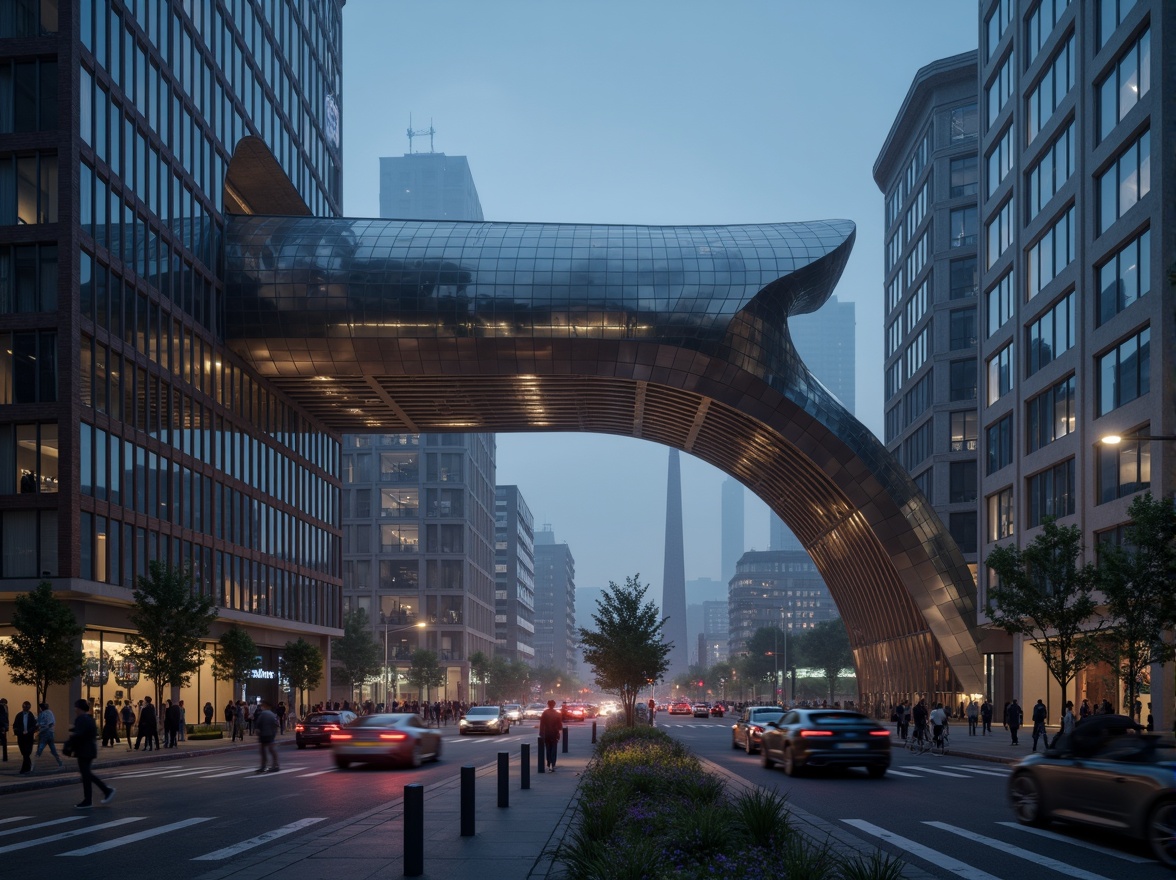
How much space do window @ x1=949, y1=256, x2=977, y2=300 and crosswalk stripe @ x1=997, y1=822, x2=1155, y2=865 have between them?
6885 cm

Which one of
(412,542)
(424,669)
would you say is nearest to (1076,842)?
(424,669)

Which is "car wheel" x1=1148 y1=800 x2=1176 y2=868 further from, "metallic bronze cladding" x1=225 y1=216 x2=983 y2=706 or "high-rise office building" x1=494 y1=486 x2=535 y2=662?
"high-rise office building" x1=494 y1=486 x2=535 y2=662

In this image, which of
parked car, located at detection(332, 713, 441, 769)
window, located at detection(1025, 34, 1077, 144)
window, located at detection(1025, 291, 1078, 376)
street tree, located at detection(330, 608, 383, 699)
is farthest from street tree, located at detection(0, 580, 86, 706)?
street tree, located at detection(330, 608, 383, 699)

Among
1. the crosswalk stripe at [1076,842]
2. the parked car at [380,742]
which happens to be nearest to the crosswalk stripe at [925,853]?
the crosswalk stripe at [1076,842]

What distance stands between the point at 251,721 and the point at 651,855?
51403mm

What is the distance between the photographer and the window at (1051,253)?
160ft

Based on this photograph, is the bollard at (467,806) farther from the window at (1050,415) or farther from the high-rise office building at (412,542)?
the high-rise office building at (412,542)

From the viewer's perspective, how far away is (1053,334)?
50844 mm

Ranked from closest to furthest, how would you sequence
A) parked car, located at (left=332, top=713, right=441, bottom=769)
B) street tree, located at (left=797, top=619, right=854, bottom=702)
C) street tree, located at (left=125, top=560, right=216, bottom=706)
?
parked car, located at (left=332, top=713, right=441, bottom=769) < street tree, located at (left=125, top=560, right=216, bottom=706) < street tree, located at (left=797, top=619, right=854, bottom=702)

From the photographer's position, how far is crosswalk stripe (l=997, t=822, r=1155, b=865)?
45.5ft

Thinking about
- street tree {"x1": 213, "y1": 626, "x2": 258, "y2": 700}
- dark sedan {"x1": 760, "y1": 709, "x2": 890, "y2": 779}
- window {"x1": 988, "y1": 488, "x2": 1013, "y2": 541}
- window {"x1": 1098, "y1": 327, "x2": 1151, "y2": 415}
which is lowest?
street tree {"x1": 213, "y1": 626, "x2": 258, "y2": 700}

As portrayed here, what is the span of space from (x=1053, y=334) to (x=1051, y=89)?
10064 mm

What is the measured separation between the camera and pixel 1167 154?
39.3 meters

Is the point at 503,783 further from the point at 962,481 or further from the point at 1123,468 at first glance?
the point at 962,481
